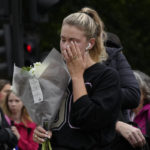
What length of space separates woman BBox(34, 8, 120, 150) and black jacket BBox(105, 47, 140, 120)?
0.53 metres

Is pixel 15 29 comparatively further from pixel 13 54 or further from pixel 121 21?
pixel 121 21

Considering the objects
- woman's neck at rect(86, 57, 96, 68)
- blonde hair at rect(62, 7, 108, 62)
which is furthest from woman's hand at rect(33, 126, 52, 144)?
blonde hair at rect(62, 7, 108, 62)

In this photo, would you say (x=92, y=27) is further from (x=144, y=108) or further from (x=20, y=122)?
(x=20, y=122)

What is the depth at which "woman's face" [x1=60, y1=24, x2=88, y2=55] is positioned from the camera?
3.90m

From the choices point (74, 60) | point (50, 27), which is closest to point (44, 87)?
point (74, 60)

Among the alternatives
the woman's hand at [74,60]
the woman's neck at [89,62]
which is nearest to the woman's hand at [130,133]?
the woman's neck at [89,62]

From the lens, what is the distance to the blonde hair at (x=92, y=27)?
4.01 meters

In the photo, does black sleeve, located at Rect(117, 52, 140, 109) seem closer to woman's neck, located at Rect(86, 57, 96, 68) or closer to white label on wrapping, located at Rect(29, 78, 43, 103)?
woman's neck, located at Rect(86, 57, 96, 68)

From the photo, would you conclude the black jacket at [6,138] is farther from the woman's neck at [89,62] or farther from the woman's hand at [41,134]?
the woman's neck at [89,62]

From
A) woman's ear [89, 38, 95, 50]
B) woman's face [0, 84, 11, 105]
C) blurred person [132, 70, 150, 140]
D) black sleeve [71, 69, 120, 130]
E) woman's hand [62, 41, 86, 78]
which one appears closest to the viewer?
black sleeve [71, 69, 120, 130]

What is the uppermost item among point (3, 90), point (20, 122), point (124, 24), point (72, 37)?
point (72, 37)

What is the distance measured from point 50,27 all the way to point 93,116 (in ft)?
48.5

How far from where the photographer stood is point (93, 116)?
3.70 m

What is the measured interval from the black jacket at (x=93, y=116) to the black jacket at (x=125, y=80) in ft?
1.76
